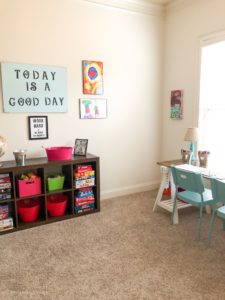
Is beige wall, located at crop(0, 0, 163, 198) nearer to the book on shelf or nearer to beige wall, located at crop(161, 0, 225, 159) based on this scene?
beige wall, located at crop(161, 0, 225, 159)

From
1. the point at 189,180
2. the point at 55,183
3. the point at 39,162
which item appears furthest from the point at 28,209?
the point at 189,180

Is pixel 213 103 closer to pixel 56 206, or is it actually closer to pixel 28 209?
pixel 56 206

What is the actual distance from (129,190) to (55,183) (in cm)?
131

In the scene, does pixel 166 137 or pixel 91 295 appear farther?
pixel 166 137

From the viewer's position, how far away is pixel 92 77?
3312 millimetres

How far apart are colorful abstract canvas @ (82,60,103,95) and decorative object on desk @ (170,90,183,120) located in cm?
110

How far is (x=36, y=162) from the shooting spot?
286 cm

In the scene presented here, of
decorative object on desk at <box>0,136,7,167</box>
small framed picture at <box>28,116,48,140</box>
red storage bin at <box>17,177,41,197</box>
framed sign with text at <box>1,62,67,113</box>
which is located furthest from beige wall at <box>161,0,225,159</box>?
decorative object on desk at <box>0,136,7,167</box>

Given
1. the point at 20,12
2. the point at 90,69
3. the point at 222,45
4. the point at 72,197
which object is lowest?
the point at 72,197

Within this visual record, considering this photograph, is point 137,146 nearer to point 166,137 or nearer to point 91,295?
point 166,137

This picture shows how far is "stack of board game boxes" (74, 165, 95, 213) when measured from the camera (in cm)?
305

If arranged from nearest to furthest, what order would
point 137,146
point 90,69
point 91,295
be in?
point 91,295 → point 90,69 → point 137,146

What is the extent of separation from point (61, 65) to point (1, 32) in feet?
2.41

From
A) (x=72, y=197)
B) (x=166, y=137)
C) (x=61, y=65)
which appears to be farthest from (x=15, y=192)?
(x=166, y=137)
